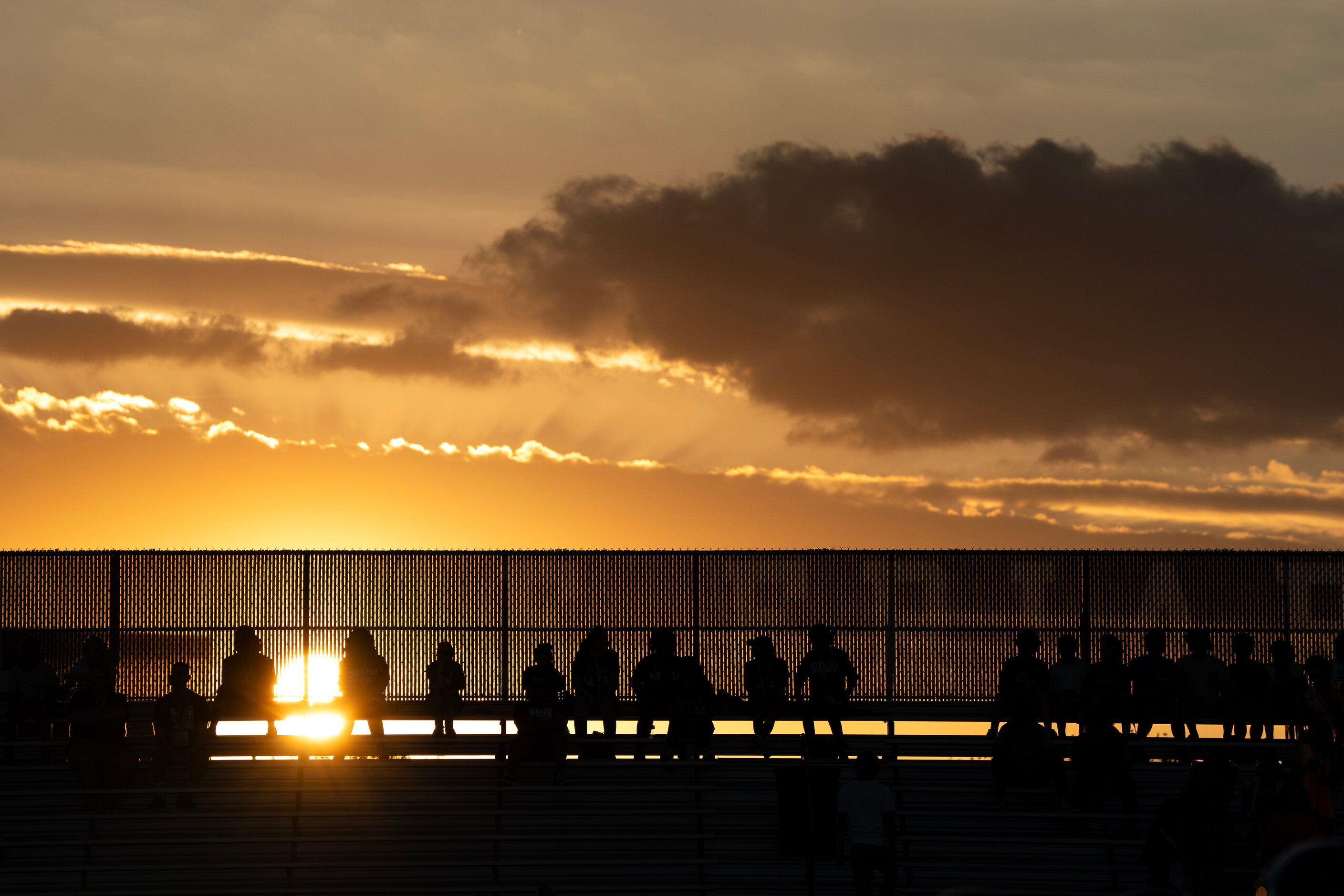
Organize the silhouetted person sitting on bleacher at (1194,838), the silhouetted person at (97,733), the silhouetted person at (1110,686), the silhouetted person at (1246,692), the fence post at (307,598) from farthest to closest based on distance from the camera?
1. the fence post at (307,598)
2. the silhouetted person at (1246,692)
3. the silhouetted person at (97,733)
4. the silhouetted person at (1110,686)
5. the silhouetted person sitting on bleacher at (1194,838)

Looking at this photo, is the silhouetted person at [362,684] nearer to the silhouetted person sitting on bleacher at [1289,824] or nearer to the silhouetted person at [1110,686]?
the silhouetted person at [1110,686]

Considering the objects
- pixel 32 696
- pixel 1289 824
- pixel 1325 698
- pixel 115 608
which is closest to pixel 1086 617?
pixel 1325 698

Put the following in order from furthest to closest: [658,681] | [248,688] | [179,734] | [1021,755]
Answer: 1. [248,688]
2. [658,681]
3. [179,734]
4. [1021,755]

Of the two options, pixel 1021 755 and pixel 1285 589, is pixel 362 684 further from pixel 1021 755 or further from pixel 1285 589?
pixel 1285 589

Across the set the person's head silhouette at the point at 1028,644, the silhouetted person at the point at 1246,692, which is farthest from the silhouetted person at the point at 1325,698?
the person's head silhouette at the point at 1028,644

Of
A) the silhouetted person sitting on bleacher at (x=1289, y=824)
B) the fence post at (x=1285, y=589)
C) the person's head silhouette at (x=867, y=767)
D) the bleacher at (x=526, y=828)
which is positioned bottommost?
the bleacher at (x=526, y=828)

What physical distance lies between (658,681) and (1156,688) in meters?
6.55

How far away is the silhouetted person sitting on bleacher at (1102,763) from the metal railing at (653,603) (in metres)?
4.45

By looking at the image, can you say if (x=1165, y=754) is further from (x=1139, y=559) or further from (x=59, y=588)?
(x=59, y=588)

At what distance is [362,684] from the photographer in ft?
74.2

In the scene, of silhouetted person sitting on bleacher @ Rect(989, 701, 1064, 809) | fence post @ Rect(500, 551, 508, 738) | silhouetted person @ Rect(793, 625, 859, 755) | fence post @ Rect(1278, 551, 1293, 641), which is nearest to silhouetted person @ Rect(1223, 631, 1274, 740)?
silhouetted person sitting on bleacher @ Rect(989, 701, 1064, 809)

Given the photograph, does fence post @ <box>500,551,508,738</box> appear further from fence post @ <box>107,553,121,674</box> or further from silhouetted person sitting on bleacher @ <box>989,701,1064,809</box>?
silhouetted person sitting on bleacher @ <box>989,701,1064,809</box>

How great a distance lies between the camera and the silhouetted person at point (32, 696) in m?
21.3

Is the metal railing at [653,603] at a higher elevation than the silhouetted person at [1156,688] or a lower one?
higher
